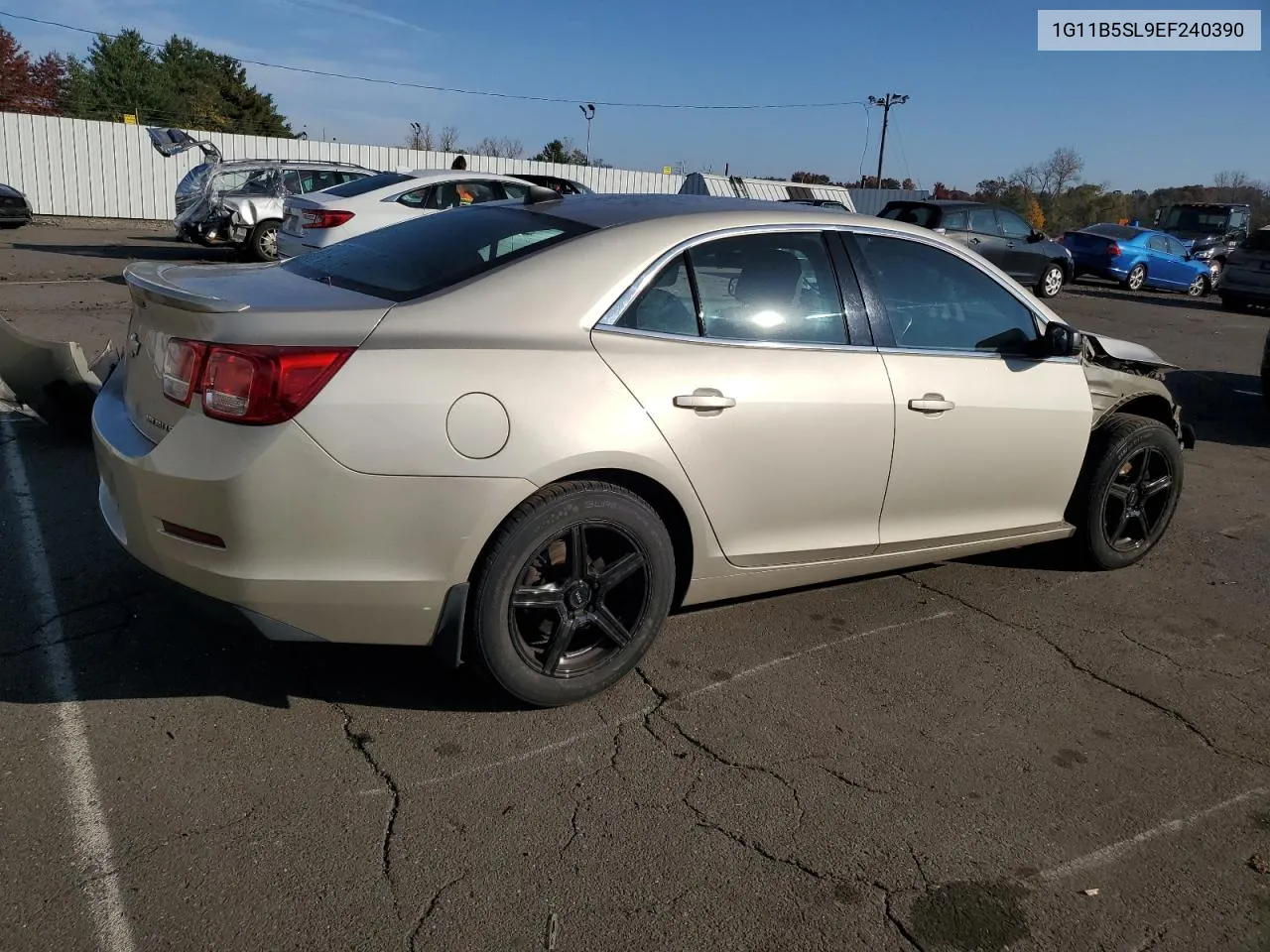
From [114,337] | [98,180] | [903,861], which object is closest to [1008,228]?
[114,337]

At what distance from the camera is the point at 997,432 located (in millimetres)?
4215

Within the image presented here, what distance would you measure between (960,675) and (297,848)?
2426mm

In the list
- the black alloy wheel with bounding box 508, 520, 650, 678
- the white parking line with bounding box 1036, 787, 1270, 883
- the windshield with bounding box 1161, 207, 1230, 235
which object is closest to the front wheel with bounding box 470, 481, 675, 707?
the black alloy wheel with bounding box 508, 520, 650, 678

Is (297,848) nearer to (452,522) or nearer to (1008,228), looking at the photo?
(452,522)

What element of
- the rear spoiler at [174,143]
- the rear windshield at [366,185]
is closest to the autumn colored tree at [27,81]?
the rear spoiler at [174,143]

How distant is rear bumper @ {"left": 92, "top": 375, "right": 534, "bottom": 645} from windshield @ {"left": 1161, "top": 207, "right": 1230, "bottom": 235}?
29.3 meters

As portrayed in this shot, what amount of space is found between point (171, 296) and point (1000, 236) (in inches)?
726

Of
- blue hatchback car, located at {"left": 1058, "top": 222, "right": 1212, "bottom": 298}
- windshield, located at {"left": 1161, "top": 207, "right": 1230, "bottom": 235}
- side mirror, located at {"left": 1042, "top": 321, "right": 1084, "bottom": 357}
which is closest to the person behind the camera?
side mirror, located at {"left": 1042, "top": 321, "right": 1084, "bottom": 357}

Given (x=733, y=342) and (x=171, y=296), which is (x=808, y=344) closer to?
(x=733, y=342)

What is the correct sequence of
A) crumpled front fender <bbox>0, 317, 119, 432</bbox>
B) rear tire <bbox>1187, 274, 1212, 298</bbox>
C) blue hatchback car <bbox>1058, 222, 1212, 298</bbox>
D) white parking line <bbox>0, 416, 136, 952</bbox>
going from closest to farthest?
white parking line <bbox>0, 416, 136, 952</bbox>
crumpled front fender <bbox>0, 317, 119, 432</bbox>
blue hatchback car <bbox>1058, 222, 1212, 298</bbox>
rear tire <bbox>1187, 274, 1212, 298</bbox>

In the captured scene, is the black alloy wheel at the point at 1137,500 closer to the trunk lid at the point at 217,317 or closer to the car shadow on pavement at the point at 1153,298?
the trunk lid at the point at 217,317

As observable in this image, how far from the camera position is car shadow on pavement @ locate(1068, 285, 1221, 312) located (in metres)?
20.8

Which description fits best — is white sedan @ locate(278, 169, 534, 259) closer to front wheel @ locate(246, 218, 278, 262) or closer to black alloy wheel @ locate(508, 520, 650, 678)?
front wheel @ locate(246, 218, 278, 262)

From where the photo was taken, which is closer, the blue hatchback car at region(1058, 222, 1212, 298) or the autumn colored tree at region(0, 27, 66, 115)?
the blue hatchback car at region(1058, 222, 1212, 298)
